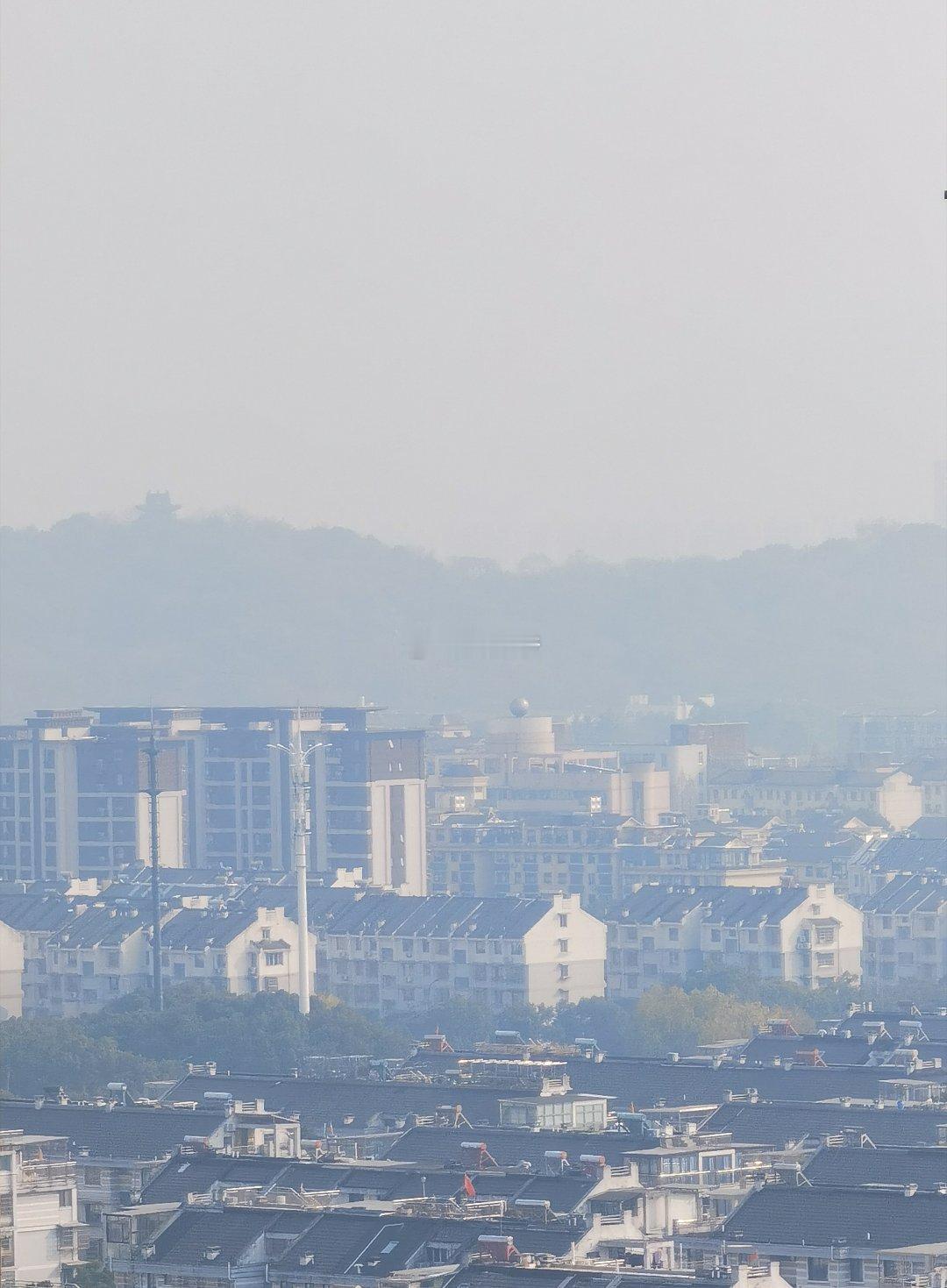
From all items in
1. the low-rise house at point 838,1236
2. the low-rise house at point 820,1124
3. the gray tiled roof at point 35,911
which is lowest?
the low-rise house at point 838,1236

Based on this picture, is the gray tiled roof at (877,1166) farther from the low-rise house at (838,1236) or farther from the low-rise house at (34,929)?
the low-rise house at (34,929)

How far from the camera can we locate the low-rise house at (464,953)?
43625 millimetres

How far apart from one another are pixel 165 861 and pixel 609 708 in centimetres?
5267

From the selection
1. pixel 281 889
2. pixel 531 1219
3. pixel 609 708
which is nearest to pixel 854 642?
pixel 609 708

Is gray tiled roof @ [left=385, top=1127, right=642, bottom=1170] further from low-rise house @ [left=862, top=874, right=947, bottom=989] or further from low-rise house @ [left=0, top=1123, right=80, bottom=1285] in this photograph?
low-rise house @ [left=862, top=874, right=947, bottom=989]

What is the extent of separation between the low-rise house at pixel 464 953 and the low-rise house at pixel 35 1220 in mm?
21871

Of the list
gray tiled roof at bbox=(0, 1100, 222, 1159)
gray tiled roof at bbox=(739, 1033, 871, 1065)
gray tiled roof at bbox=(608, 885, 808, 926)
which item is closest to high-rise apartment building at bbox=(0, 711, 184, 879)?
gray tiled roof at bbox=(608, 885, 808, 926)

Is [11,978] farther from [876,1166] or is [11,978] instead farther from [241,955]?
[876,1166]

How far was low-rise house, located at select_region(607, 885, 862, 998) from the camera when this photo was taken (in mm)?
44625

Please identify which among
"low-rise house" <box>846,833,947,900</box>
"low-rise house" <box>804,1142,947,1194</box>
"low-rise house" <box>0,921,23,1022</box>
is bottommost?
"low-rise house" <box>804,1142,947,1194</box>

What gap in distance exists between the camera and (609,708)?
10988cm

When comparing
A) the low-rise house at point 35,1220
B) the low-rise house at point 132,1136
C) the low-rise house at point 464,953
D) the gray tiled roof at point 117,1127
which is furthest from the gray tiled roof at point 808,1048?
the low-rise house at point 464,953

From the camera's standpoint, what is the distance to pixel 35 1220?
809 inches

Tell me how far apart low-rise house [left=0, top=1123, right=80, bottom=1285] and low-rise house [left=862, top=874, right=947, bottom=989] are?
86.1ft
